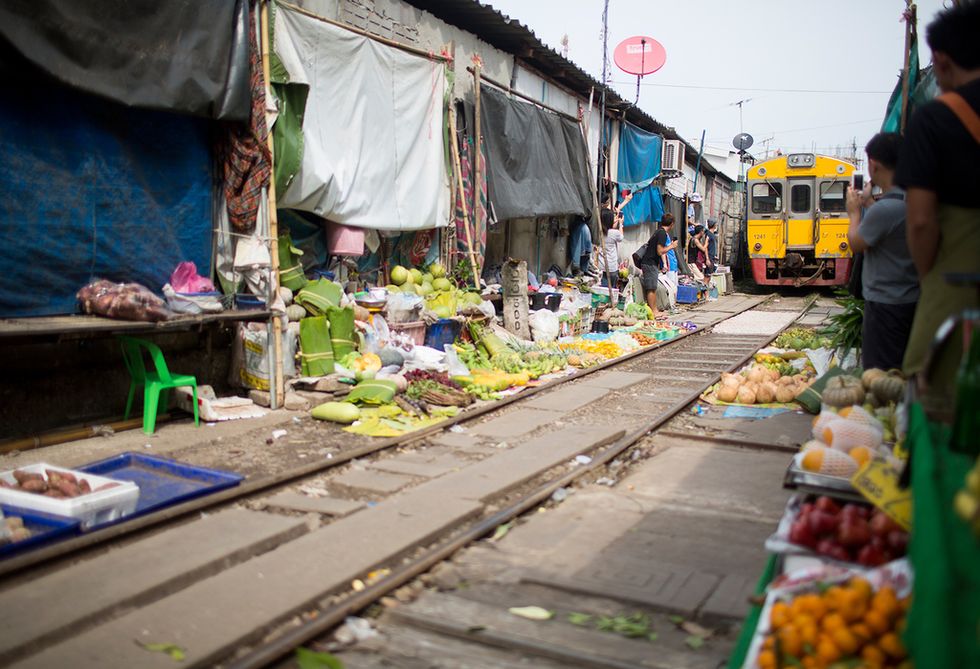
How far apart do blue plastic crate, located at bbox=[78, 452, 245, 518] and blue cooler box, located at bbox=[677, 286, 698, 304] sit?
1728 cm

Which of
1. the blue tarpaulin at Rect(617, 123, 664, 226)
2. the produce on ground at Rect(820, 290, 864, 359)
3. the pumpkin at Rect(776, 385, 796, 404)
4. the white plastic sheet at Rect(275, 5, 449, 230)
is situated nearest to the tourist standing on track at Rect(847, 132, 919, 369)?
the produce on ground at Rect(820, 290, 864, 359)

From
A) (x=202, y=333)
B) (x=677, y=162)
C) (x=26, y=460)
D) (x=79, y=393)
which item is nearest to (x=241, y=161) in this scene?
(x=202, y=333)

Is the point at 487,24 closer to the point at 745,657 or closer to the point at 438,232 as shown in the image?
the point at 438,232

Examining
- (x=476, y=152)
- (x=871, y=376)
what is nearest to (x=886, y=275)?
(x=871, y=376)

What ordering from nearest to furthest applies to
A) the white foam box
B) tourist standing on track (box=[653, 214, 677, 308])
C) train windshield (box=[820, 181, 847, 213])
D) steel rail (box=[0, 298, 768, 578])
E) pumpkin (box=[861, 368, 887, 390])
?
steel rail (box=[0, 298, 768, 578]), the white foam box, pumpkin (box=[861, 368, 887, 390]), tourist standing on track (box=[653, 214, 677, 308]), train windshield (box=[820, 181, 847, 213])

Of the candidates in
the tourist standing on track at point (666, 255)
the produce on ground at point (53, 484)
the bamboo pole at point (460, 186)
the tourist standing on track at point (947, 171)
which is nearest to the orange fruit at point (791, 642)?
the tourist standing on track at point (947, 171)

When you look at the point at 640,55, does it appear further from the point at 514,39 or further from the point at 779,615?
the point at 779,615

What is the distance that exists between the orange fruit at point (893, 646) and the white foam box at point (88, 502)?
421 cm

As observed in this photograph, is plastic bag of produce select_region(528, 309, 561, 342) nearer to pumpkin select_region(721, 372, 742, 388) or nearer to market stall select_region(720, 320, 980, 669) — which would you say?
pumpkin select_region(721, 372, 742, 388)

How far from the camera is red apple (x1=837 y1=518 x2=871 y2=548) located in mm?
2923

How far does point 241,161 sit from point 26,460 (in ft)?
11.6

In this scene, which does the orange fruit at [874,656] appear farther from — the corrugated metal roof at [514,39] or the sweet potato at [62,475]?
the corrugated metal roof at [514,39]

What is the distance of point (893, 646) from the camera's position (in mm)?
2281

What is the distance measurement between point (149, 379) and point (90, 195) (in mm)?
1704
